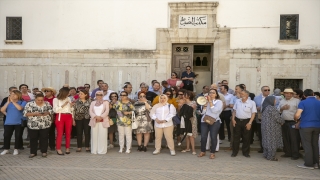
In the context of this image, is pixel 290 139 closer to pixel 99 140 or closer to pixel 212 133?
pixel 212 133

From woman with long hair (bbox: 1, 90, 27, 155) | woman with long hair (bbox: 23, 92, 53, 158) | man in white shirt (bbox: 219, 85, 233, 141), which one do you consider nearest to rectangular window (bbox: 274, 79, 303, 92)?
man in white shirt (bbox: 219, 85, 233, 141)

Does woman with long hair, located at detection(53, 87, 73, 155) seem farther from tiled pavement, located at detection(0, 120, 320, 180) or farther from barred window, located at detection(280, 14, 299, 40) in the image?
barred window, located at detection(280, 14, 299, 40)

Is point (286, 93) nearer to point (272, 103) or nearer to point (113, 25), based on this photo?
point (272, 103)

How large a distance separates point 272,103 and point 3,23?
11790 mm

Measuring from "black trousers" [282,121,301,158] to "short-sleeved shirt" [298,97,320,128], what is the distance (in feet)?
3.35

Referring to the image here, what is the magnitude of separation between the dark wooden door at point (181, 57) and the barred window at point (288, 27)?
376cm

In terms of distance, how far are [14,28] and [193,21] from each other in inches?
306

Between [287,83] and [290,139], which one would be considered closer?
[290,139]

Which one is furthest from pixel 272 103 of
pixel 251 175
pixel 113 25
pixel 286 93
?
pixel 113 25

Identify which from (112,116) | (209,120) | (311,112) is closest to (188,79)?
(112,116)

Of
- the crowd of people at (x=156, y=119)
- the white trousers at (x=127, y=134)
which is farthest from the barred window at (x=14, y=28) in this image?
the white trousers at (x=127, y=134)

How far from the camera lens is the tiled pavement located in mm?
7211

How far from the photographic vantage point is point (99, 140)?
9.42 meters

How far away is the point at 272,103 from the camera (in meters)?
Result: 8.88
